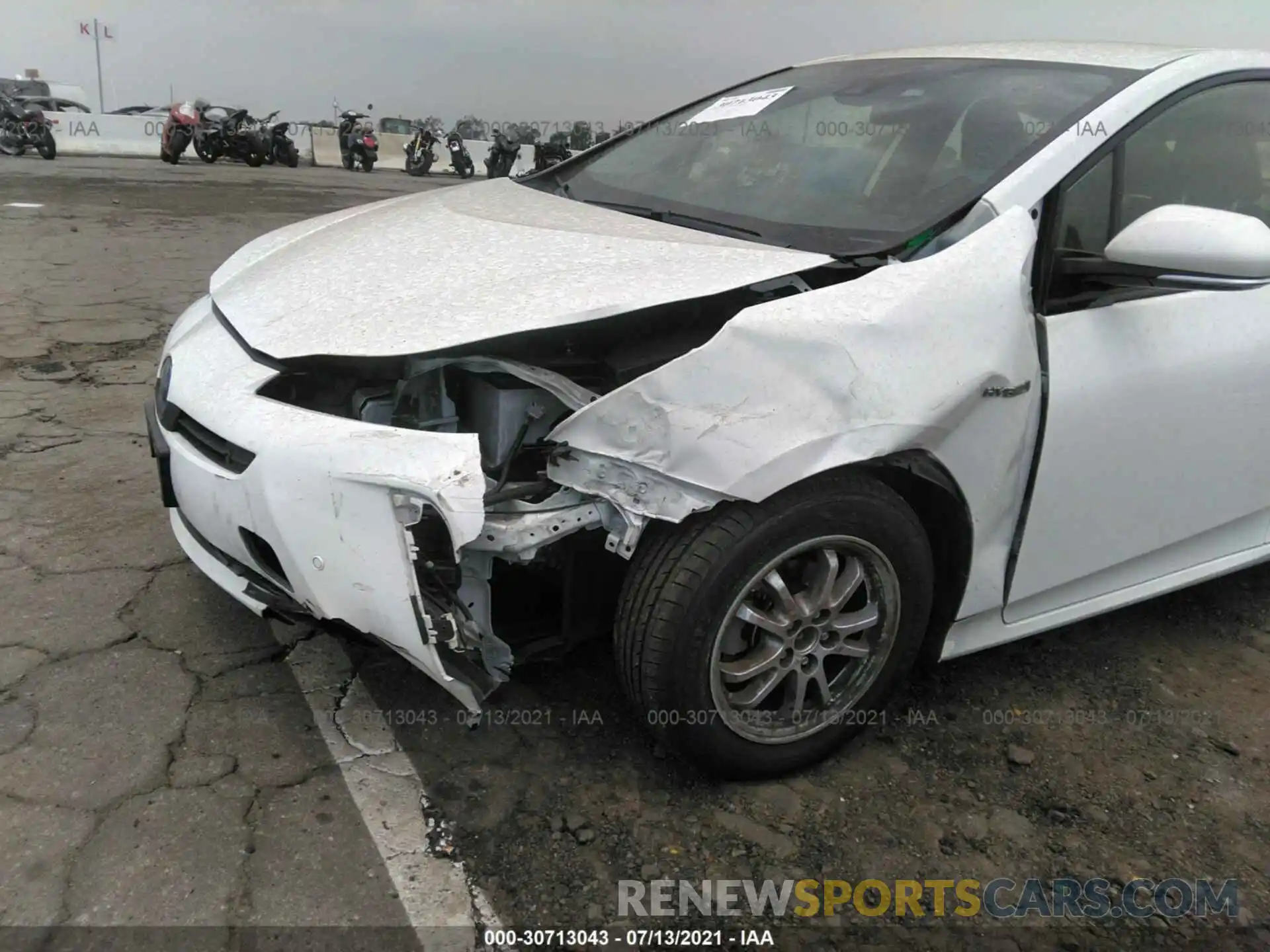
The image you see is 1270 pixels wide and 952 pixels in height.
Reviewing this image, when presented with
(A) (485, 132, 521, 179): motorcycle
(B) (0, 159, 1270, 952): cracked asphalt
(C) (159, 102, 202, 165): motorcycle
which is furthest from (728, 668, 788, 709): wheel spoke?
(A) (485, 132, 521, 179): motorcycle

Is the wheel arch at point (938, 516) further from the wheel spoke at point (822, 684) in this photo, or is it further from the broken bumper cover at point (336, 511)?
the broken bumper cover at point (336, 511)

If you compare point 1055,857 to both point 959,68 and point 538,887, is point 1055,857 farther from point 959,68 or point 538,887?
point 959,68

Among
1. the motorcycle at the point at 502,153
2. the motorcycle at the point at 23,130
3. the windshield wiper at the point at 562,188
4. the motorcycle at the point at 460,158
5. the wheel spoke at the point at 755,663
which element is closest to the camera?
the wheel spoke at the point at 755,663

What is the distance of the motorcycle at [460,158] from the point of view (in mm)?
21047

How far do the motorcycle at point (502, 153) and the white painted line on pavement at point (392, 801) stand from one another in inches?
762

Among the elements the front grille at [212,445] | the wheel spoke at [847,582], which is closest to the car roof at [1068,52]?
the wheel spoke at [847,582]

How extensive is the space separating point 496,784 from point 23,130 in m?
17.7

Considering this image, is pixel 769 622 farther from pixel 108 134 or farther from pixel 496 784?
pixel 108 134

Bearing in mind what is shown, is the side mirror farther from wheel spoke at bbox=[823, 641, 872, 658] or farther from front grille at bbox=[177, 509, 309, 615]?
front grille at bbox=[177, 509, 309, 615]

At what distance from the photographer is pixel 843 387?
66.1 inches

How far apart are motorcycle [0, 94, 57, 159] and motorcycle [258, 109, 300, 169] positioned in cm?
368

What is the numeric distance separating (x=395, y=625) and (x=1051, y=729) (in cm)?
164

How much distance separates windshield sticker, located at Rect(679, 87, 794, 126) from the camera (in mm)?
2783

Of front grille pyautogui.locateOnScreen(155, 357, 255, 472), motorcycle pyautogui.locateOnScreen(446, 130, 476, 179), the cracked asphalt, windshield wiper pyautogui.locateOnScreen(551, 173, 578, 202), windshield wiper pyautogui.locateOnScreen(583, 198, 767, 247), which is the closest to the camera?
the cracked asphalt
